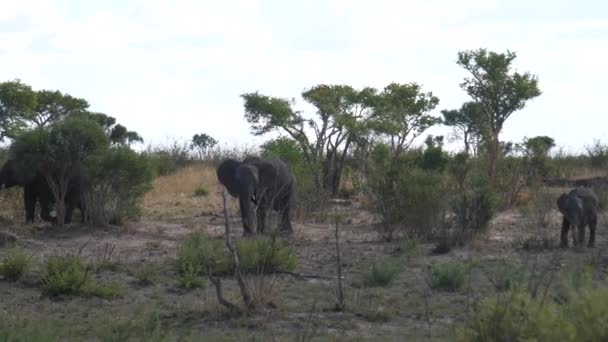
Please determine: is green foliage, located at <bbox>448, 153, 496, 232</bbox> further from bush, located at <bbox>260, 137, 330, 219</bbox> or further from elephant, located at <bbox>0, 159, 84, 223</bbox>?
elephant, located at <bbox>0, 159, 84, 223</bbox>

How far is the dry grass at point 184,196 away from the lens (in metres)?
24.8

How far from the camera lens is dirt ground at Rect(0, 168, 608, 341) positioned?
35.3 feet

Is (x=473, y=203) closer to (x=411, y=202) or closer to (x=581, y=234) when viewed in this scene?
(x=411, y=202)

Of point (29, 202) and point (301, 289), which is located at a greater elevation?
point (29, 202)

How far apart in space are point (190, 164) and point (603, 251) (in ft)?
80.6

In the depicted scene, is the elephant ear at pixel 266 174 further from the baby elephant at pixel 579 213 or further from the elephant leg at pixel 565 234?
the elephant leg at pixel 565 234

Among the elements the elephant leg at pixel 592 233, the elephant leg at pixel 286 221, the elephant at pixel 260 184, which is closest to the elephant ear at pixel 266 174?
the elephant at pixel 260 184

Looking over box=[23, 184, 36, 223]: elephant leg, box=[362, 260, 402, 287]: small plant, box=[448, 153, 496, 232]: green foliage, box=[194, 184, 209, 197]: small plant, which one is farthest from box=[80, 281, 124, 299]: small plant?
box=[194, 184, 209, 197]: small plant

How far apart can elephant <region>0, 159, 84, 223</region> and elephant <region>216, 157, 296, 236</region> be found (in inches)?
108

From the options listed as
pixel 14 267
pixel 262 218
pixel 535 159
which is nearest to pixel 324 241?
pixel 262 218

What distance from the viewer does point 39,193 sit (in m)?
20.2

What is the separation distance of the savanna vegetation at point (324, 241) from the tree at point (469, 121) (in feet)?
0.29

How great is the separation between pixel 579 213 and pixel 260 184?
19.1ft

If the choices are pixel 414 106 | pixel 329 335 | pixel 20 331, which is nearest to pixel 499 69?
pixel 414 106
